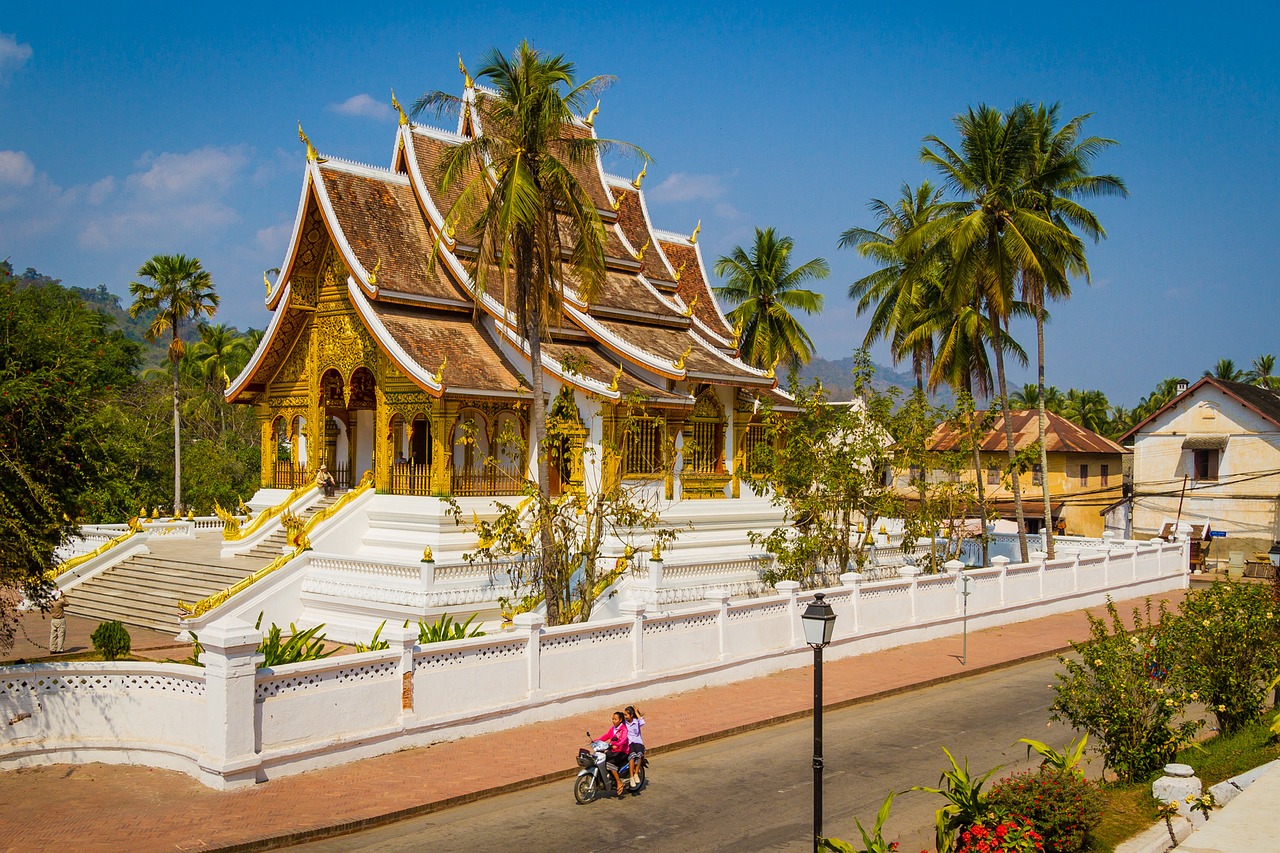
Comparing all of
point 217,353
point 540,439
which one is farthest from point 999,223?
point 217,353

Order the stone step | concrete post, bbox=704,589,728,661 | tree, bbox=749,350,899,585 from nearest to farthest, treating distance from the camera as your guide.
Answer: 1. concrete post, bbox=704,589,728,661
2. tree, bbox=749,350,899,585
3. the stone step

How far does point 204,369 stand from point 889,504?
3478 cm

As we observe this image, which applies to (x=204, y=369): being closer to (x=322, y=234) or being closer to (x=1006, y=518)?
(x=322, y=234)

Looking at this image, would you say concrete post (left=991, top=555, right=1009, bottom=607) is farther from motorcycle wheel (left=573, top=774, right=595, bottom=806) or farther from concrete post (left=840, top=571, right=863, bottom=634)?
motorcycle wheel (left=573, top=774, right=595, bottom=806)

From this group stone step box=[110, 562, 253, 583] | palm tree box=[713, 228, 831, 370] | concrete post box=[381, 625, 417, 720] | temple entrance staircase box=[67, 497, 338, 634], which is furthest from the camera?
palm tree box=[713, 228, 831, 370]

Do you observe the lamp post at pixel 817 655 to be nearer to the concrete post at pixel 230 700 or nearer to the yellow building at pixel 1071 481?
the concrete post at pixel 230 700

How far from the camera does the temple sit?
21.6 meters

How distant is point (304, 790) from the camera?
10.6 metres

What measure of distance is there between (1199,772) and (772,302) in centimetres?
2651

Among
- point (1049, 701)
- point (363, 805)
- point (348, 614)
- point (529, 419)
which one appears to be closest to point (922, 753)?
point (1049, 701)

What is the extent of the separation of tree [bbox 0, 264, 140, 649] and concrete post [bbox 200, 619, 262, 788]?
100 inches

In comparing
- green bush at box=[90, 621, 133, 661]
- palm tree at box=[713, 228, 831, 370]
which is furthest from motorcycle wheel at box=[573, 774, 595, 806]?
palm tree at box=[713, 228, 831, 370]

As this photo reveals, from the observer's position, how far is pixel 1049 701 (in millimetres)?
15781

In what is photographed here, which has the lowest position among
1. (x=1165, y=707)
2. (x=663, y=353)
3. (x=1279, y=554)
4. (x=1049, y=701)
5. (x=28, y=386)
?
(x=1049, y=701)
